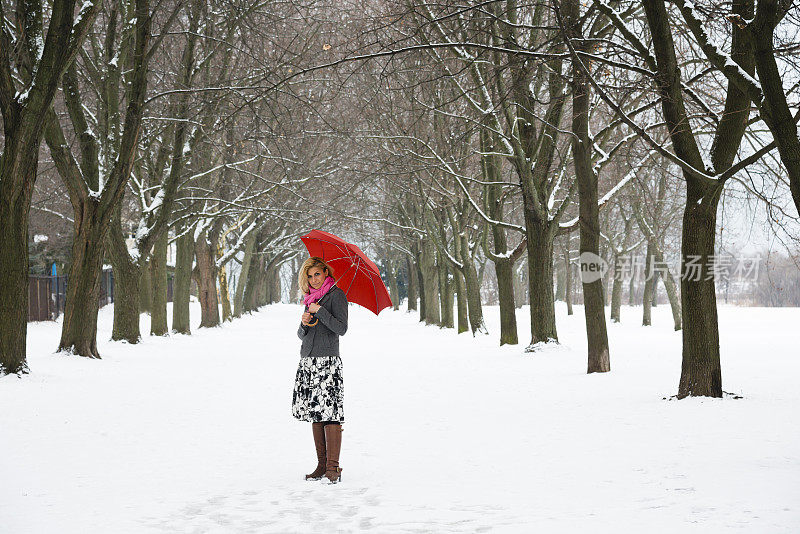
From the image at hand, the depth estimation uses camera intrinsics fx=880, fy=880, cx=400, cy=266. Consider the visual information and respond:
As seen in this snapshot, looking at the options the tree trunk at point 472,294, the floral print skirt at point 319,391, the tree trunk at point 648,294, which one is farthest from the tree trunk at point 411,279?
the floral print skirt at point 319,391

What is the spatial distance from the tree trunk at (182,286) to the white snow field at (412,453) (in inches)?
518

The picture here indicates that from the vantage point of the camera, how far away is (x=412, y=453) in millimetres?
8047

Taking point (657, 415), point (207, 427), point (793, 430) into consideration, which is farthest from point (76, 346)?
point (793, 430)

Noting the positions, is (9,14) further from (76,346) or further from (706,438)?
(706,438)

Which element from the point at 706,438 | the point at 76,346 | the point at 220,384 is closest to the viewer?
the point at 706,438

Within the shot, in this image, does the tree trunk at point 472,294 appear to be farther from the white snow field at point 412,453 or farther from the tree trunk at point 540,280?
the white snow field at point 412,453

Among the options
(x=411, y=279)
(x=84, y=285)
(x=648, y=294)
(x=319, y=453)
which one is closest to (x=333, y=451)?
(x=319, y=453)

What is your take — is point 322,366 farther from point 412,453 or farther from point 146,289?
point 146,289

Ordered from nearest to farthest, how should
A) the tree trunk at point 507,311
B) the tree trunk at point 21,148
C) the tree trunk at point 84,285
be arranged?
the tree trunk at point 21,148, the tree trunk at point 84,285, the tree trunk at point 507,311

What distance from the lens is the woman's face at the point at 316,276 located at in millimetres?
6816

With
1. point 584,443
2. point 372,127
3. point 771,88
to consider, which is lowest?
point 584,443

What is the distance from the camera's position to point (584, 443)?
8.45 meters

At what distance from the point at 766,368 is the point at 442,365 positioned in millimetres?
6089

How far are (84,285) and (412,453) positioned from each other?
11248 mm
